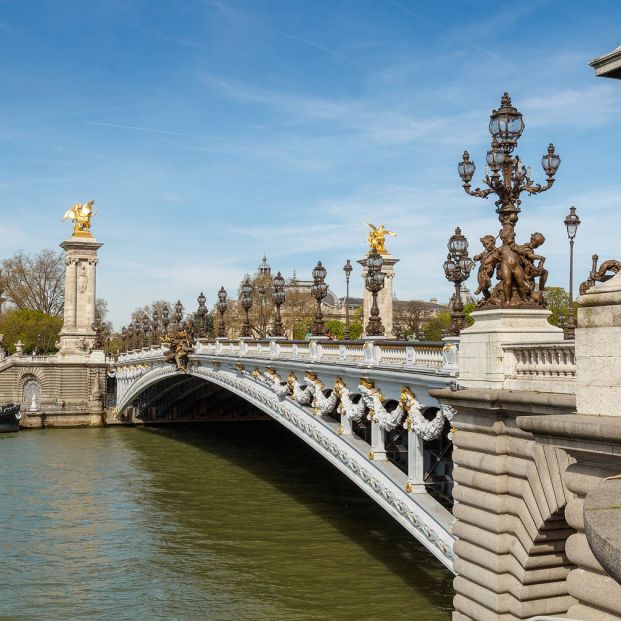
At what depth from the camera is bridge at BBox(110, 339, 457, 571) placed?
49.0ft

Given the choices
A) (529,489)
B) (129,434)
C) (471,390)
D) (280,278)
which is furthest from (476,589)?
(129,434)

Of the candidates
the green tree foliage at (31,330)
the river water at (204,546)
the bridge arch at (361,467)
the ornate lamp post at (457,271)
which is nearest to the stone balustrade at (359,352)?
the ornate lamp post at (457,271)

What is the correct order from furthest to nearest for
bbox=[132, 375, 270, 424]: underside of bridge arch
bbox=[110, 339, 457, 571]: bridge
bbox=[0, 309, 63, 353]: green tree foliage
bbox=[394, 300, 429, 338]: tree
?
bbox=[394, 300, 429, 338]: tree → bbox=[0, 309, 63, 353]: green tree foliage → bbox=[132, 375, 270, 424]: underside of bridge arch → bbox=[110, 339, 457, 571]: bridge

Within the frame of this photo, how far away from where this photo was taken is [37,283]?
263ft

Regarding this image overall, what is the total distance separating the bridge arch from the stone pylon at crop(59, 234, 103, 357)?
1404 inches

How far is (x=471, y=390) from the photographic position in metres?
11.6

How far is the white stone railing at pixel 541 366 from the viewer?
10.1 metres

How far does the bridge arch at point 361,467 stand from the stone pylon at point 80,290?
35.7m

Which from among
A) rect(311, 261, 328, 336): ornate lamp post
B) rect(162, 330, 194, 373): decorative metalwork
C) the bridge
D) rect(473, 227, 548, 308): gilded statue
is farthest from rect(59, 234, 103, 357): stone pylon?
rect(473, 227, 548, 308): gilded statue

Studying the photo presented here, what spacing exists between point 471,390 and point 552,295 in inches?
1543

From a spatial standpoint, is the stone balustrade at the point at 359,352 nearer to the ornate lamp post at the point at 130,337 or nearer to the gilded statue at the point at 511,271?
the gilded statue at the point at 511,271

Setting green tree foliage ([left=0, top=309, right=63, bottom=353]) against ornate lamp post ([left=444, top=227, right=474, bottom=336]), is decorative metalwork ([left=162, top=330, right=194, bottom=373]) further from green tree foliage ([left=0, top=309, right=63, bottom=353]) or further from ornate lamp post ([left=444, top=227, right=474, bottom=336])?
green tree foliage ([left=0, top=309, right=63, bottom=353])

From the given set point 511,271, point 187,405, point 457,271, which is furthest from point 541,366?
point 187,405

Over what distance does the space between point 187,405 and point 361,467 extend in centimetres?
3639
